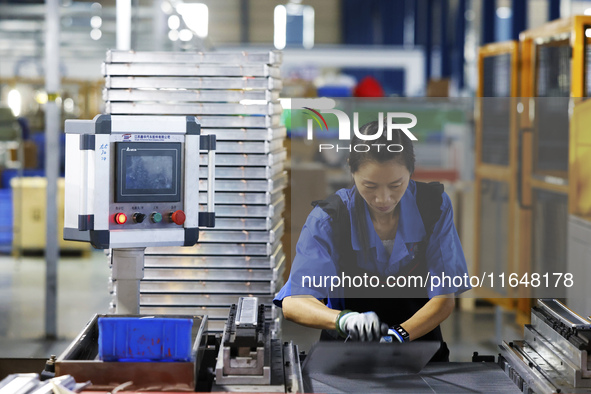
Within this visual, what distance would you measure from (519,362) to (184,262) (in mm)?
1567

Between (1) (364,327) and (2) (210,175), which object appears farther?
(2) (210,175)

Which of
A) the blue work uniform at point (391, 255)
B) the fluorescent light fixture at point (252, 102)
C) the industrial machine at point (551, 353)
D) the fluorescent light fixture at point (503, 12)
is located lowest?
the industrial machine at point (551, 353)

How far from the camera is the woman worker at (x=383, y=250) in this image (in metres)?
2.79

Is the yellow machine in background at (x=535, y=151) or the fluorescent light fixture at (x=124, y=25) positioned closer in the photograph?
the yellow machine in background at (x=535, y=151)

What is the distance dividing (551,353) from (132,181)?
1.57m

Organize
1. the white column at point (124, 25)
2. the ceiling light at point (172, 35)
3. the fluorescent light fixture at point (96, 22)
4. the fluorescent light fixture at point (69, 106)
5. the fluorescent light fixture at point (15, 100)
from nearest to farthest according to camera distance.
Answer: the white column at point (124, 25) → the ceiling light at point (172, 35) → the fluorescent light fixture at point (15, 100) → the fluorescent light fixture at point (69, 106) → the fluorescent light fixture at point (96, 22)

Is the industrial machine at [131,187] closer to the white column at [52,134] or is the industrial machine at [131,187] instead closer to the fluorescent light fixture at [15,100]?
the white column at [52,134]

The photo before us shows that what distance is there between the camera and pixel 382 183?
110 inches

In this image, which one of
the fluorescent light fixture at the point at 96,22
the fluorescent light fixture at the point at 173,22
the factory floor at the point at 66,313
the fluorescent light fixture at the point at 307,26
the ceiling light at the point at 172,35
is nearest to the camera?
the factory floor at the point at 66,313

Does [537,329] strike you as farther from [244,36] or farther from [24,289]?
[244,36]

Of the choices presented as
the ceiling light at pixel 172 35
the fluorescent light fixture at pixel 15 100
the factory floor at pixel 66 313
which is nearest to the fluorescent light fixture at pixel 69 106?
the fluorescent light fixture at pixel 15 100

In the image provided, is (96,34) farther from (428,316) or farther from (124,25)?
(428,316)

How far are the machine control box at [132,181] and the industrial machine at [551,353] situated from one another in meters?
1.25


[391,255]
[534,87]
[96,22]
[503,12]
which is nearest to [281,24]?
[96,22]
